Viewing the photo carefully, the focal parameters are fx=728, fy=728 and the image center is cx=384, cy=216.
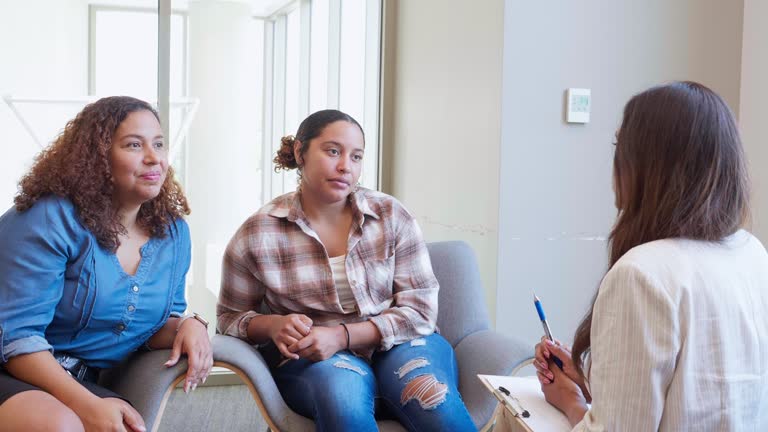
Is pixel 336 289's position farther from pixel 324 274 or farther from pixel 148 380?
pixel 148 380

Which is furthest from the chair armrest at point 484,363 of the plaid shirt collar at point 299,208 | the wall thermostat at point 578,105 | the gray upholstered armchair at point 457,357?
the wall thermostat at point 578,105

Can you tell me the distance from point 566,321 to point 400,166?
1129 millimetres

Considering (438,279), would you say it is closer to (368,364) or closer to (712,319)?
(368,364)

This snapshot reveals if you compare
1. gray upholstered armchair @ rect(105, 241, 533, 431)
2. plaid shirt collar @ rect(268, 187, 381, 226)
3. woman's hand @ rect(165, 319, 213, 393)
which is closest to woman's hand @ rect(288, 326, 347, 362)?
gray upholstered armchair @ rect(105, 241, 533, 431)

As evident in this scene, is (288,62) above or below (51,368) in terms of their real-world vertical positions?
above

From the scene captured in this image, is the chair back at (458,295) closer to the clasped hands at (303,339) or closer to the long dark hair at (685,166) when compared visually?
the clasped hands at (303,339)

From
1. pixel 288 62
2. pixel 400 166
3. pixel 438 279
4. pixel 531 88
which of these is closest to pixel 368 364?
pixel 438 279

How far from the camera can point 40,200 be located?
1.71m

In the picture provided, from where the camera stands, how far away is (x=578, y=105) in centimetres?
280

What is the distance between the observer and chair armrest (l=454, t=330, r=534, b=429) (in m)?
2.02

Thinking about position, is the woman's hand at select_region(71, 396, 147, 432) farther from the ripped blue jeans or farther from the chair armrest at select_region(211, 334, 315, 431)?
the ripped blue jeans

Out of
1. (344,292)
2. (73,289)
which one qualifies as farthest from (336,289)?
(73,289)

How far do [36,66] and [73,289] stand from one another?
1710 millimetres

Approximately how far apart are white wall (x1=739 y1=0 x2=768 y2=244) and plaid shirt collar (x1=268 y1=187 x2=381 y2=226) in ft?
5.41
